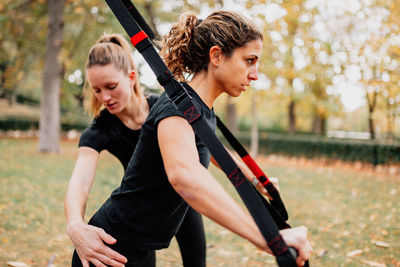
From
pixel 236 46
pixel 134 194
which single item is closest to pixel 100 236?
pixel 134 194

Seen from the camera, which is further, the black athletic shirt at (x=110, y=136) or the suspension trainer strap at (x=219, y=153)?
the black athletic shirt at (x=110, y=136)

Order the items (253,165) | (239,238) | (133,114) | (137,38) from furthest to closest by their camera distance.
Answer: (239,238) < (133,114) < (253,165) < (137,38)

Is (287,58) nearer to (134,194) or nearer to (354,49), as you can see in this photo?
(354,49)

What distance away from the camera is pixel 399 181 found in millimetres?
10508

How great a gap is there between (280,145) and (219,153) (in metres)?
16.6

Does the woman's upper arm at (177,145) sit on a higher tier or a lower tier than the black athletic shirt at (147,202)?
higher

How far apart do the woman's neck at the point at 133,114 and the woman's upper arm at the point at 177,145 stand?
1.10 meters

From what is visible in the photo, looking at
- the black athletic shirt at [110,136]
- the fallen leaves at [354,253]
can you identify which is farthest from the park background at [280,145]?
the black athletic shirt at [110,136]

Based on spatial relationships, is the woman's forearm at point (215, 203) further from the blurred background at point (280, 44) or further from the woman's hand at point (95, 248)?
the blurred background at point (280, 44)

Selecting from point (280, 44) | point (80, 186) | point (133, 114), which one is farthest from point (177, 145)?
point (280, 44)

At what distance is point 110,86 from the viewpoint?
6.81 feet

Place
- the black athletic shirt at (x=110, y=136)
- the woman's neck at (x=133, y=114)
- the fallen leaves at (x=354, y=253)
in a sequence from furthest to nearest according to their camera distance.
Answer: the fallen leaves at (x=354, y=253) → the woman's neck at (x=133, y=114) → the black athletic shirt at (x=110, y=136)

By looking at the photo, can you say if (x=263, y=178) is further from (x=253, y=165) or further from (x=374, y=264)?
(x=374, y=264)

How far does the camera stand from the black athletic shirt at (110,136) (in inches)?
77.4
